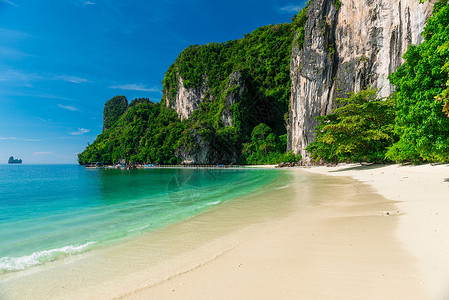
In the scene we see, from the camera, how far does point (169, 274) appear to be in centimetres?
329

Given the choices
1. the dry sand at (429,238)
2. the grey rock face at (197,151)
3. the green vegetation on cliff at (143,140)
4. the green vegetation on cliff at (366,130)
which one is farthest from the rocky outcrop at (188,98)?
the dry sand at (429,238)

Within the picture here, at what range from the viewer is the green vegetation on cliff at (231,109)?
68875 millimetres

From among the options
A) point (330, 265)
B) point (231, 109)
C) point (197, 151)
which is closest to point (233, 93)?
point (231, 109)

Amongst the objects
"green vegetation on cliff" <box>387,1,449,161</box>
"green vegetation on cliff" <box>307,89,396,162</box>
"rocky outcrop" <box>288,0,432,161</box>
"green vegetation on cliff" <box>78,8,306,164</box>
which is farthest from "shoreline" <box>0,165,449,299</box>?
"green vegetation on cliff" <box>78,8,306,164</box>

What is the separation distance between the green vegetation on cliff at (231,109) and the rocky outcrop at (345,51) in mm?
6647

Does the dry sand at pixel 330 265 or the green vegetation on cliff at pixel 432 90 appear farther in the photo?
the green vegetation on cliff at pixel 432 90

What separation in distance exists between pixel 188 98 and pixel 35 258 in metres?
93.1

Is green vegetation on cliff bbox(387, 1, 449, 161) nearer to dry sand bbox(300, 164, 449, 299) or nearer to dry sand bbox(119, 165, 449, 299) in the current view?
dry sand bbox(300, 164, 449, 299)

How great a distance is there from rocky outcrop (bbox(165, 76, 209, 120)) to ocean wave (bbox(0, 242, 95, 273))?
88.6 m

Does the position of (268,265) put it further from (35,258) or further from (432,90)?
(432,90)

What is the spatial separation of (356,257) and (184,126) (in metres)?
79.9

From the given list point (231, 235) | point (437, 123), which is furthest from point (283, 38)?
point (231, 235)

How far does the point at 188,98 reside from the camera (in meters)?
93.7

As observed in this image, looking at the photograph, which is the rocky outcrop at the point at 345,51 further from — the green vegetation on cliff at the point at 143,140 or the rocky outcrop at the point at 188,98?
the rocky outcrop at the point at 188,98
